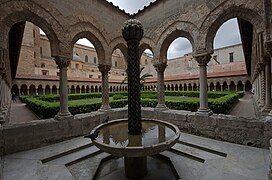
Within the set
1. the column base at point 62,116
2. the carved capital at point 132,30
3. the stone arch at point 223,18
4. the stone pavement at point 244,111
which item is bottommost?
the stone pavement at point 244,111

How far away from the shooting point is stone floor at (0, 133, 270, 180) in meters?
2.96

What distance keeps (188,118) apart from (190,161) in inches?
76.3

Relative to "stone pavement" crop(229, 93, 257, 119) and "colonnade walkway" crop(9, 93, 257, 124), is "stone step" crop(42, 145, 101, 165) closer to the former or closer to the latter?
"colonnade walkway" crop(9, 93, 257, 124)

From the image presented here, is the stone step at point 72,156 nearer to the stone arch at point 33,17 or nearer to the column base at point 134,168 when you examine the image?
the column base at point 134,168

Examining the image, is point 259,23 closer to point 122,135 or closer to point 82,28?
point 122,135

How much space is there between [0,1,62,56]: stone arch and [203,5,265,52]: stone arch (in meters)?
4.81

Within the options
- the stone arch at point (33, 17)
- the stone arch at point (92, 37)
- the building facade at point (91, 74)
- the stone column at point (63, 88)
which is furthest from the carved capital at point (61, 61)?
the building facade at point (91, 74)

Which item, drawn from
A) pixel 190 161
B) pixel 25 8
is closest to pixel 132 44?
pixel 190 161

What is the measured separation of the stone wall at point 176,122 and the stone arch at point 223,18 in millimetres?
2441

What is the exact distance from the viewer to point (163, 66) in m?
6.65

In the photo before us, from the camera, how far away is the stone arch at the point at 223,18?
4117 mm

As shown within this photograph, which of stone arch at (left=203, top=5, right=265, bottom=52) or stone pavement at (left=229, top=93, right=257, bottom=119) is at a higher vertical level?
stone arch at (left=203, top=5, right=265, bottom=52)

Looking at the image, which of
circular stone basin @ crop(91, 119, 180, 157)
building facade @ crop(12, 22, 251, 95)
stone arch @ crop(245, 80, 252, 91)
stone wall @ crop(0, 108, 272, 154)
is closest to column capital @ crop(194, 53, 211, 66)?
stone wall @ crop(0, 108, 272, 154)

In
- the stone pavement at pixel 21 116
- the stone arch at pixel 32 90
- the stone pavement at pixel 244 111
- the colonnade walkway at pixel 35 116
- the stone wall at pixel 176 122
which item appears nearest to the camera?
the stone wall at pixel 176 122
